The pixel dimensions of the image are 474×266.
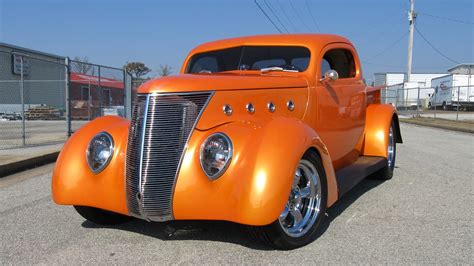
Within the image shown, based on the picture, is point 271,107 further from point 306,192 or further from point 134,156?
point 134,156

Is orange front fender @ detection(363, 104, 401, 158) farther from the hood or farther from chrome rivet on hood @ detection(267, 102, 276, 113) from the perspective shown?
chrome rivet on hood @ detection(267, 102, 276, 113)

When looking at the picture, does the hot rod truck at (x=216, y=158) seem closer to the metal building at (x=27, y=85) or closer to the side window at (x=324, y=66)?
the side window at (x=324, y=66)

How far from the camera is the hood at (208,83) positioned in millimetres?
3537

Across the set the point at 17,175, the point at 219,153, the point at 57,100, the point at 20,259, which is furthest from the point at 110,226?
the point at 57,100

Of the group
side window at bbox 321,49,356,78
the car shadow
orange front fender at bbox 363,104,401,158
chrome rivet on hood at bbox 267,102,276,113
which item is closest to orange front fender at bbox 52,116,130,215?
the car shadow

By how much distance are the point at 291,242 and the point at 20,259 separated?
6.64 ft

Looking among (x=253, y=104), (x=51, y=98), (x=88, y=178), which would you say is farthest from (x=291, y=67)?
(x=51, y=98)

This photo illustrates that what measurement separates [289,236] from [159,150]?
3.91 feet

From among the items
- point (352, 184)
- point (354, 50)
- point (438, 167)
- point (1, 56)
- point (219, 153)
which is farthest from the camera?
point (1, 56)

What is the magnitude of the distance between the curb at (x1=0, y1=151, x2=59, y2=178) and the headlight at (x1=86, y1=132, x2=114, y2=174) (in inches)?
143

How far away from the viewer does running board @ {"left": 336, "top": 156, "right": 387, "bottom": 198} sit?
4433 millimetres

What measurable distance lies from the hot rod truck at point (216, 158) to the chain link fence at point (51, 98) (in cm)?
734

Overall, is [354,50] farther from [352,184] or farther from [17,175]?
[17,175]

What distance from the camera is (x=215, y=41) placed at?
5582 millimetres
